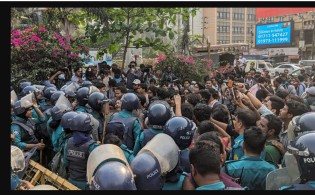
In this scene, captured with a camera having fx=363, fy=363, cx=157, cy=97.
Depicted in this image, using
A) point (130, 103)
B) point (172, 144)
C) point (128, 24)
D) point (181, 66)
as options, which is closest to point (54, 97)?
point (130, 103)

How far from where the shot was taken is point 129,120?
4.77m

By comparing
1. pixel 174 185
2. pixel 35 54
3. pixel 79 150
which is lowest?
pixel 174 185

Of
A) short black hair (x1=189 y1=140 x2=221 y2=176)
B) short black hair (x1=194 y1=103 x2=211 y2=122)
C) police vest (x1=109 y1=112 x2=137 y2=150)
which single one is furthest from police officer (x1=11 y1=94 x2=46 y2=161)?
short black hair (x1=189 y1=140 x2=221 y2=176)

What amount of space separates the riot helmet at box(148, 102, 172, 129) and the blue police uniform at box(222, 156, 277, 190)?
945mm

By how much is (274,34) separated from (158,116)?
37.2 meters

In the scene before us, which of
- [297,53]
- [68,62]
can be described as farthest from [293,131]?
[297,53]

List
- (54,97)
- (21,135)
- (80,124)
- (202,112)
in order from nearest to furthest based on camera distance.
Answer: (80,124)
(202,112)
(21,135)
(54,97)

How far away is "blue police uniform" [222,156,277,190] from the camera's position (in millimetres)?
3072

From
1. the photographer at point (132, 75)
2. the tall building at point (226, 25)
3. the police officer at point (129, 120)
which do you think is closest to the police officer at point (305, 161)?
the police officer at point (129, 120)

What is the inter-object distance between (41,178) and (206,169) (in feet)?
5.15

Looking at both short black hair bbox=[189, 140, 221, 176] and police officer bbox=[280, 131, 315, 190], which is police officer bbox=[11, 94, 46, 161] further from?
police officer bbox=[280, 131, 315, 190]

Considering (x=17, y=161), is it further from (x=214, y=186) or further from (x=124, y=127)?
(x=124, y=127)

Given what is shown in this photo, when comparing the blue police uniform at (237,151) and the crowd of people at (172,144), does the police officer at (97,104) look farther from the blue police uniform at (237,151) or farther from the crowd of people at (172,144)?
the blue police uniform at (237,151)

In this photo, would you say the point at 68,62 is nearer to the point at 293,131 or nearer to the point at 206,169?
the point at 293,131
